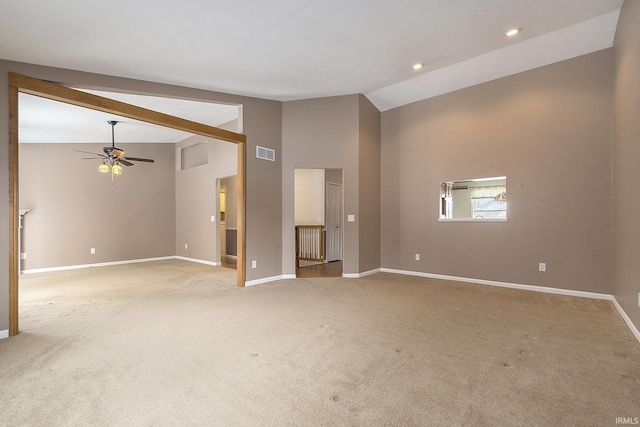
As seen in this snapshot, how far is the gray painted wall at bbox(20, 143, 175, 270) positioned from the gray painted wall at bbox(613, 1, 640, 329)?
9041 millimetres

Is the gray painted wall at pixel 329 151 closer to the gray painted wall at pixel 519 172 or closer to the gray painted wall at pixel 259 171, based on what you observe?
the gray painted wall at pixel 259 171

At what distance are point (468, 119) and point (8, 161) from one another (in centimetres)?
619

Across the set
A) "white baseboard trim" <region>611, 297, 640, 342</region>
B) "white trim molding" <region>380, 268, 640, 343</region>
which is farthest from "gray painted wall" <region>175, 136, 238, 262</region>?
"white baseboard trim" <region>611, 297, 640, 342</region>

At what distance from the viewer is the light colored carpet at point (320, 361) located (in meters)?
1.79

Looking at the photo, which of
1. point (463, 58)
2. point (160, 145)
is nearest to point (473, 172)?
point (463, 58)

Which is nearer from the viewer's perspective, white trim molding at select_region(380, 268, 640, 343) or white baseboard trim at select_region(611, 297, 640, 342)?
white baseboard trim at select_region(611, 297, 640, 342)

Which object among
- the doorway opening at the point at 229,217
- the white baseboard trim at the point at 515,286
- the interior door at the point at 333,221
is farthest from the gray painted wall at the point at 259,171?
the doorway opening at the point at 229,217

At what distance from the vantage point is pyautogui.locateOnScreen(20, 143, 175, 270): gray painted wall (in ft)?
22.0

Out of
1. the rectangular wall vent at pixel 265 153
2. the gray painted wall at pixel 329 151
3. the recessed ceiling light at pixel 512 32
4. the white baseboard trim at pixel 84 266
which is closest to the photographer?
the recessed ceiling light at pixel 512 32

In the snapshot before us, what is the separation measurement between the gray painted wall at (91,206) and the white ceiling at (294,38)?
4477 mm

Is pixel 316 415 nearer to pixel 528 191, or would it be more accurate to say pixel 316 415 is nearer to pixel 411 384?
pixel 411 384

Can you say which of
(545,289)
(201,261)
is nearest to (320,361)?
(545,289)

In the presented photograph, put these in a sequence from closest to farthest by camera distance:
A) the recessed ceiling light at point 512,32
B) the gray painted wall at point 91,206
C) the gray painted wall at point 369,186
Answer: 1. the recessed ceiling light at point 512,32
2. the gray painted wall at point 369,186
3. the gray painted wall at point 91,206

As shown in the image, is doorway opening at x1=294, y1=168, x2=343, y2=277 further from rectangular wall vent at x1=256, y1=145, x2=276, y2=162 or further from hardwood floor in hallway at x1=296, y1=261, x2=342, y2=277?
rectangular wall vent at x1=256, y1=145, x2=276, y2=162
